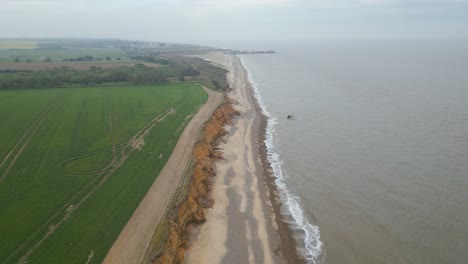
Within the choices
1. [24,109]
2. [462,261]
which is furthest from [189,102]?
[462,261]

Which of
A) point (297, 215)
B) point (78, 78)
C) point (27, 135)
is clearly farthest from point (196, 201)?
point (78, 78)

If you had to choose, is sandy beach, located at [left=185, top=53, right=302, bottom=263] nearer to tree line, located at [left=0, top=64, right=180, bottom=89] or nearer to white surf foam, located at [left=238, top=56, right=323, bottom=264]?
white surf foam, located at [left=238, top=56, right=323, bottom=264]

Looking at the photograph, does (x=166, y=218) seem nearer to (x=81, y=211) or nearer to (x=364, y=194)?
(x=81, y=211)

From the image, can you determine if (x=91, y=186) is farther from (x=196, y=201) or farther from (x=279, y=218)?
(x=279, y=218)

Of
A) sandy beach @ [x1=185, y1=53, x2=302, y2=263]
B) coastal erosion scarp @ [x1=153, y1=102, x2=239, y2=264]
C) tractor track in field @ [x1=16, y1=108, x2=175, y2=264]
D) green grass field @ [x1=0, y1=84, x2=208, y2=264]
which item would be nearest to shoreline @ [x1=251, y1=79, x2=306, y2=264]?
sandy beach @ [x1=185, y1=53, x2=302, y2=263]

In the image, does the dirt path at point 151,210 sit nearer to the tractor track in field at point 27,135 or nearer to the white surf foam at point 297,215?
the white surf foam at point 297,215
